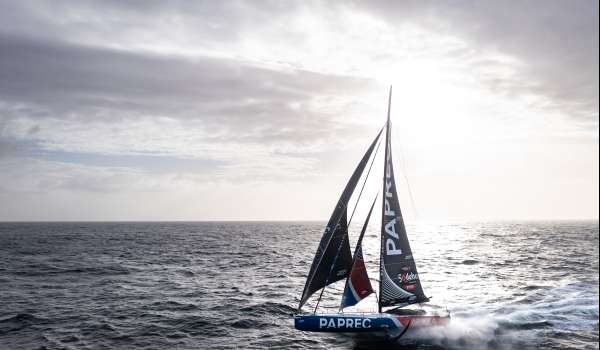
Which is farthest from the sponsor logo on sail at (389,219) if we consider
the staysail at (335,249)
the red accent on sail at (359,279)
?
the staysail at (335,249)

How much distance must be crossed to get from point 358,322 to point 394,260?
353cm

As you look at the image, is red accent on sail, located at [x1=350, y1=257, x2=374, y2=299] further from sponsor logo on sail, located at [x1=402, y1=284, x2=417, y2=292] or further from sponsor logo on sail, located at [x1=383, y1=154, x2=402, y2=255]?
sponsor logo on sail, located at [x1=402, y1=284, x2=417, y2=292]

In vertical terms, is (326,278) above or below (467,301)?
above

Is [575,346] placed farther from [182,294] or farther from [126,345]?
[182,294]

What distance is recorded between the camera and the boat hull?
63.4ft

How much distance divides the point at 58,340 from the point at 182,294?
1174cm

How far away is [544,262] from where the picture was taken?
165 feet

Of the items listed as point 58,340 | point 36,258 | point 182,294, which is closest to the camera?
point 58,340

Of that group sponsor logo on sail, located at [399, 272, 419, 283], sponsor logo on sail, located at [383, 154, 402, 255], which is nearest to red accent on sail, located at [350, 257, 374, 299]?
sponsor logo on sail, located at [383, 154, 402, 255]

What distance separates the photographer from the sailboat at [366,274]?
19234 mm

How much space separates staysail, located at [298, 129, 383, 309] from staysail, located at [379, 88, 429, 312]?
1.75 m

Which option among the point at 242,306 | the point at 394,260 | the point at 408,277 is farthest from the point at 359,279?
the point at 242,306

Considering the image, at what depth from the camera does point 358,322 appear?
63.7 ft

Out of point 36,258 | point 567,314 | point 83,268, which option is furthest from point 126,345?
point 36,258
